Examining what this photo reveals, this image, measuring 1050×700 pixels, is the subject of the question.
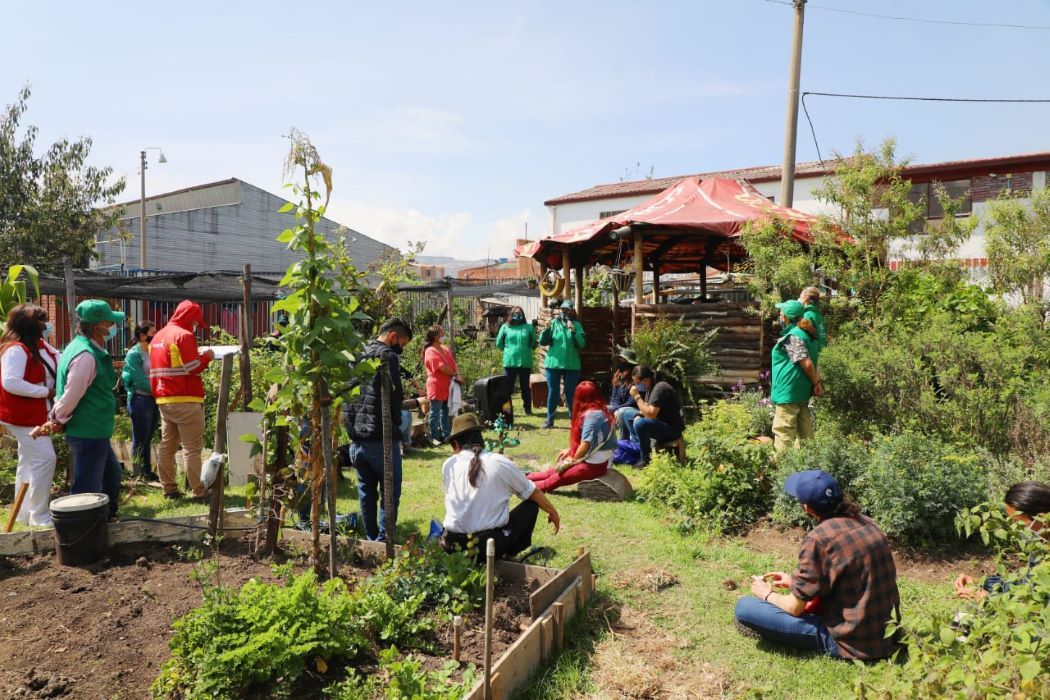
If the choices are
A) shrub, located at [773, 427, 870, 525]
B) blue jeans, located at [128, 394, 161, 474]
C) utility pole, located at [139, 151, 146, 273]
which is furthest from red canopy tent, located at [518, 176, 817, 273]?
utility pole, located at [139, 151, 146, 273]

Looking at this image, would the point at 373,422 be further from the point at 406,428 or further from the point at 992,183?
the point at 992,183

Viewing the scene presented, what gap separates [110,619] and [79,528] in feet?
3.55

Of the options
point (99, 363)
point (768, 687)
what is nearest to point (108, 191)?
point (99, 363)

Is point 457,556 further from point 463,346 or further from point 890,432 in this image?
point 463,346

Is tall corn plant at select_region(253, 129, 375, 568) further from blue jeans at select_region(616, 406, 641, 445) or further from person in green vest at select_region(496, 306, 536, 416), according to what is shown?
person in green vest at select_region(496, 306, 536, 416)

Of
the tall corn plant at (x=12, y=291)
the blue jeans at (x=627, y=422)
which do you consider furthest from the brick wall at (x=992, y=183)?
the tall corn plant at (x=12, y=291)

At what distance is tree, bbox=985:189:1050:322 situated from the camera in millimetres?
7946

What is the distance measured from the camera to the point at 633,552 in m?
5.27

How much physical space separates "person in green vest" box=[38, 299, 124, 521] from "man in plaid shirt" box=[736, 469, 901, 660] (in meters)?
4.96

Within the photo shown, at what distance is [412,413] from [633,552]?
198 inches

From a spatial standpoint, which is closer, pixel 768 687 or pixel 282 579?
pixel 768 687

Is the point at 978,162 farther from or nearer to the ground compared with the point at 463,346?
farther from the ground

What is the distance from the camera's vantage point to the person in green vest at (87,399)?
16.8ft

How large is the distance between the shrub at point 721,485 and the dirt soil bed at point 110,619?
2.13m
